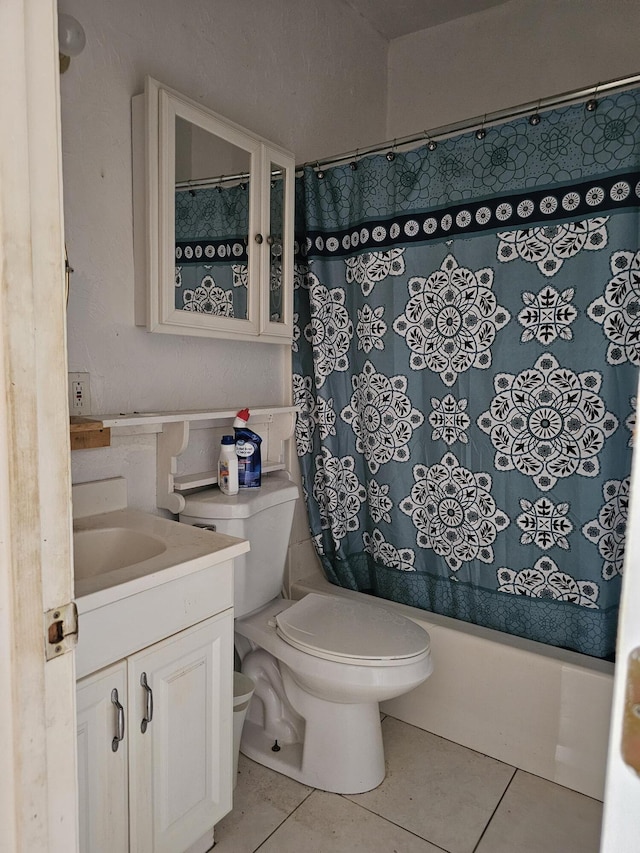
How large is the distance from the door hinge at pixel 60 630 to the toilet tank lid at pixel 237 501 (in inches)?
40.5

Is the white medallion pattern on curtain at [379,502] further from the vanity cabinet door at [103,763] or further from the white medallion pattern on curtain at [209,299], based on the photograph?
the vanity cabinet door at [103,763]

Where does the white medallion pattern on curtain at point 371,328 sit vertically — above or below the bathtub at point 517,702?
above

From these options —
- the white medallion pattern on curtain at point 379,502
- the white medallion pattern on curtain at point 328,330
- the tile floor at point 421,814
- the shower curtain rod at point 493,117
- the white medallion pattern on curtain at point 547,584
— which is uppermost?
the shower curtain rod at point 493,117

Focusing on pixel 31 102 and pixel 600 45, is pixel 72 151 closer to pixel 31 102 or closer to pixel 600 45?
pixel 31 102

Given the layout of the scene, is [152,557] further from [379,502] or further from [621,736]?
[621,736]

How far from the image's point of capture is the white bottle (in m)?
1.80

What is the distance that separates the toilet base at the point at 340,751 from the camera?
1705mm

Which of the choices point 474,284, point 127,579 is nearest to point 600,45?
point 474,284

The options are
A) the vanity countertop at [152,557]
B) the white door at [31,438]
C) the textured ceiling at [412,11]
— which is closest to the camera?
the white door at [31,438]

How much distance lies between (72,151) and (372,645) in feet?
4.94

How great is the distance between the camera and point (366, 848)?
1512mm

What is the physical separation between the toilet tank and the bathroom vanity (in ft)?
0.68

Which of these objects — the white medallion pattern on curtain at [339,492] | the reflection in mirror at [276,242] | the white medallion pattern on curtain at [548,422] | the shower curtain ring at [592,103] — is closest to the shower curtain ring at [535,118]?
the shower curtain ring at [592,103]

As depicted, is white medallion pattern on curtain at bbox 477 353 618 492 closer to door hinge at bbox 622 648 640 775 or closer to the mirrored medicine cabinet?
the mirrored medicine cabinet
